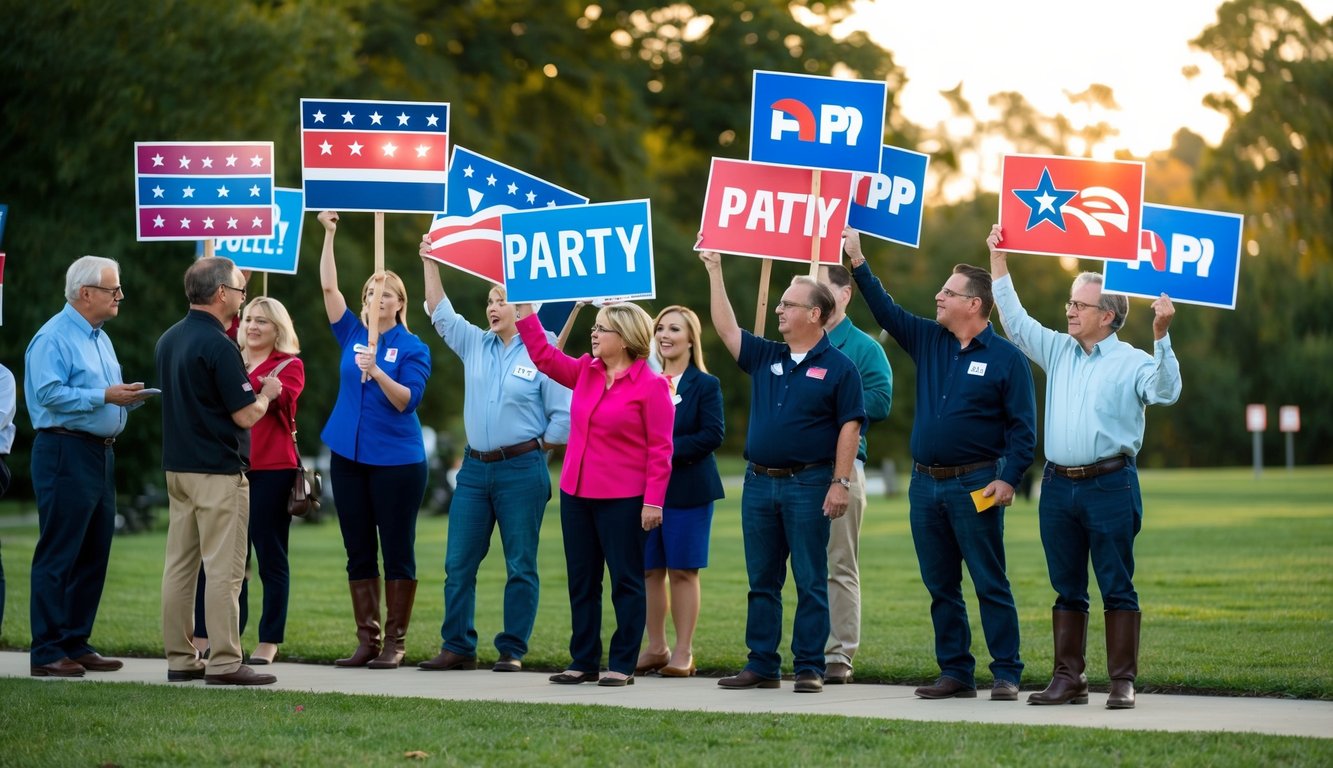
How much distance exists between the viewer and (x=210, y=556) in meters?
9.06

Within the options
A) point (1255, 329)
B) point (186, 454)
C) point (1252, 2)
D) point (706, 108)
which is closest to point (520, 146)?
point (706, 108)

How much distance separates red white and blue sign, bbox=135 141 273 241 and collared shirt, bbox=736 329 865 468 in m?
3.60

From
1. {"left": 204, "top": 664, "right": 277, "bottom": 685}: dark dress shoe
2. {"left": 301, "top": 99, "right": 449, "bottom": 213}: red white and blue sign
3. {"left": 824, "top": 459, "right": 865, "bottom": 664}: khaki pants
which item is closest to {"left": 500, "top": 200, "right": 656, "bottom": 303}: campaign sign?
{"left": 301, "top": 99, "right": 449, "bottom": 213}: red white and blue sign

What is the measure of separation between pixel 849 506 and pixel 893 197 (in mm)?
1828

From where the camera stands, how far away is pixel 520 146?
32906 mm

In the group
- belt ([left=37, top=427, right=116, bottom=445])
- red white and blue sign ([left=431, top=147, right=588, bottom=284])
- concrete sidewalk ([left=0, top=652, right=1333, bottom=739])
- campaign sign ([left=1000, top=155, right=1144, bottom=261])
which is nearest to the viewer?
concrete sidewalk ([left=0, top=652, right=1333, bottom=739])

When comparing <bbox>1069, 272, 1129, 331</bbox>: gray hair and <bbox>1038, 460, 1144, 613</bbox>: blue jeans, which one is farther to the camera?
<bbox>1069, 272, 1129, 331</bbox>: gray hair

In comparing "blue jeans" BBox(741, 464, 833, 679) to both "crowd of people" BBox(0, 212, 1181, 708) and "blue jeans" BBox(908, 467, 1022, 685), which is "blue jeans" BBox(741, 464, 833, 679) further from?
"blue jeans" BBox(908, 467, 1022, 685)

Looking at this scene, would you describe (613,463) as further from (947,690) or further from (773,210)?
(947,690)

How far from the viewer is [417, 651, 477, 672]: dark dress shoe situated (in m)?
10.0

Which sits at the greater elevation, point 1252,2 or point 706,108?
point 1252,2

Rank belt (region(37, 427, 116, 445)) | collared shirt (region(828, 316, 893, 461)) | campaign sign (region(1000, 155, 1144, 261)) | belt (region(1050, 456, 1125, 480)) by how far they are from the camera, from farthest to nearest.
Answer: collared shirt (region(828, 316, 893, 461)) → belt (region(37, 427, 116, 445)) → campaign sign (region(1000, 155, 1144, 261)) → belt (region(1050, 456, 1125, 480))

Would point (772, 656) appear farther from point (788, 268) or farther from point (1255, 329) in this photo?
point (1255, 329)

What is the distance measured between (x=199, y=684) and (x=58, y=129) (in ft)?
60.5
